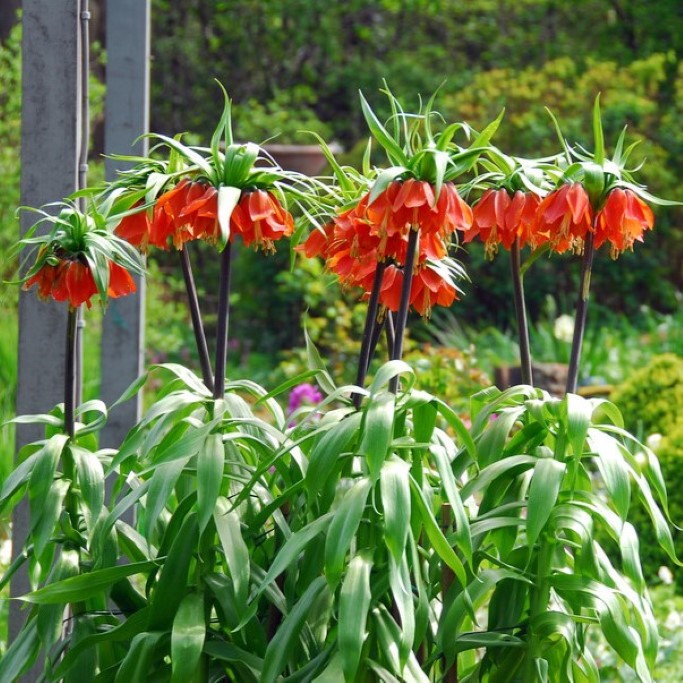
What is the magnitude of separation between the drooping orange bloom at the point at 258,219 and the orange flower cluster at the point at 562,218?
0.29m

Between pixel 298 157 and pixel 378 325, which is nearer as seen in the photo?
pixel 378 325

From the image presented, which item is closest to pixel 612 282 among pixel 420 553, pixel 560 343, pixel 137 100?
pixel 560 343

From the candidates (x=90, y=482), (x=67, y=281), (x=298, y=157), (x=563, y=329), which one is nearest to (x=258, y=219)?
(x=67, y=281)

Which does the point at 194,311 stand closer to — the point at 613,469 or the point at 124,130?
the point at 613,469

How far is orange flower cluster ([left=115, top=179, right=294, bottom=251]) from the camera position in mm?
1641

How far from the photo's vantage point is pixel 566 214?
1663mm

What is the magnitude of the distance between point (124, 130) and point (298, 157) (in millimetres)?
4440

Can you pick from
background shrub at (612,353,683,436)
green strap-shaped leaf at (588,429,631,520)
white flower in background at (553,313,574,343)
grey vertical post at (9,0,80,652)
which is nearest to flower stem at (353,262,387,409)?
green strap-shaped leaf at (588,429,631,520)

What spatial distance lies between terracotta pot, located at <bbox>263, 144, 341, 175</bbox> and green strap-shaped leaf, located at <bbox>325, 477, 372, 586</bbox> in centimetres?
549

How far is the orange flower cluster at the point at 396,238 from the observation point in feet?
5.27

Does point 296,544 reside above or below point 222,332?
below

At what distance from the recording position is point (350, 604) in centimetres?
152

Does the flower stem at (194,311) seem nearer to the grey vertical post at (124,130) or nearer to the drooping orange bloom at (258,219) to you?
the drooping orange bloom at (258,219)

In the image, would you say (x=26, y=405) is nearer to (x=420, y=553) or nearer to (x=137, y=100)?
(x=137, y=100)
